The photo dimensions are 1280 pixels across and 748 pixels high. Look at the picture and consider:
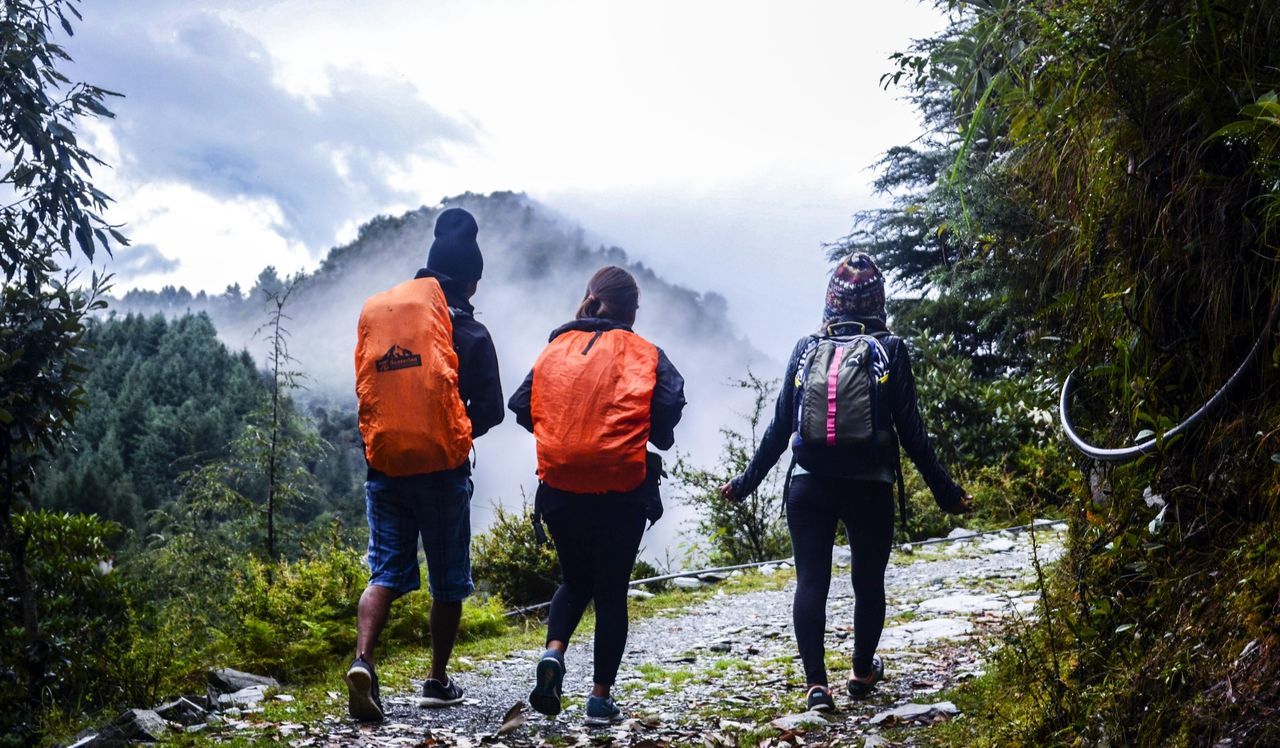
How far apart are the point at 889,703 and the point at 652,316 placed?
120m

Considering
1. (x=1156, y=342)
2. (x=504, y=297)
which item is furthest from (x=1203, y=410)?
(x=504, y=297)

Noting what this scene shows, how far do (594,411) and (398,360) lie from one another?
0.97m

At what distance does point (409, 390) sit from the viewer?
16.0 ft

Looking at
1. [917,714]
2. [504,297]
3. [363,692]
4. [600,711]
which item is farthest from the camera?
[504,297]

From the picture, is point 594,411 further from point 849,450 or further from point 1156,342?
point 1156,342

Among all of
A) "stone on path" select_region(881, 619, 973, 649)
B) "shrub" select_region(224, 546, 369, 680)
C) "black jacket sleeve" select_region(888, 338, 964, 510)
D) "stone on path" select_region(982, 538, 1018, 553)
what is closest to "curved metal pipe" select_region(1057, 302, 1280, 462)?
"black jacket sleeve" select_region(888, 338, 964, 510)

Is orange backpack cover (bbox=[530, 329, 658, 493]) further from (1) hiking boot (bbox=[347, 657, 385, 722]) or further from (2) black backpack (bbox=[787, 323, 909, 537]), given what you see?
(1) hiking boot (bbox=[347, 657, 385, 722])

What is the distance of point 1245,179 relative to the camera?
294 cm

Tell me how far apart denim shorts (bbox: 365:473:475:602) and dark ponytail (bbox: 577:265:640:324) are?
3.52 feet

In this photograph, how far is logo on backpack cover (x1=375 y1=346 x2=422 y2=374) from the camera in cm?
488

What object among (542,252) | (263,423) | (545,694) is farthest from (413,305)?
(542,252)

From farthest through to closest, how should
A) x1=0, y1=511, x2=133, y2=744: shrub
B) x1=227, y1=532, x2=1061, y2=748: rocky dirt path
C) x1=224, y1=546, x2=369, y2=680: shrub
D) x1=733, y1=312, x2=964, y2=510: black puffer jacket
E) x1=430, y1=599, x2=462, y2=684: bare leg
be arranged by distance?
x1=224, y1=546, x2=369, y2=680: shrub
x1=0, y1=511, x2=133, y2=744: shrub
x1=430, y1=599, x2=462, y2=684: bare leg
x1=733, y1=312, x2=964, y2=510: black puffer jacket
x1=227, y1=532, x2=1061, y2=748: rocky dirt path

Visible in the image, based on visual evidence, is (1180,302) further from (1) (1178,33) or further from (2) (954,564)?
(2) (954,564)

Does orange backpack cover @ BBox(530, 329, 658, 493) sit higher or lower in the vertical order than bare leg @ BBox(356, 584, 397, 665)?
higher
